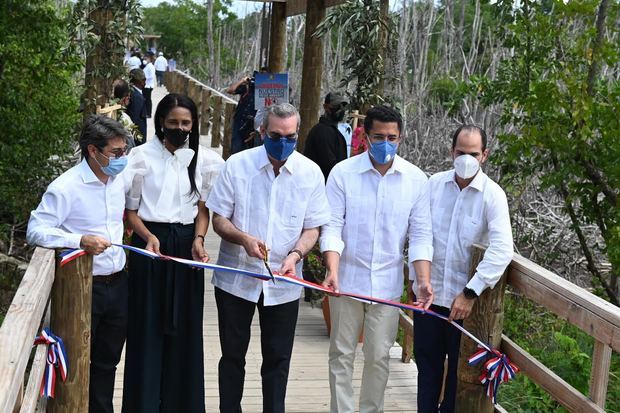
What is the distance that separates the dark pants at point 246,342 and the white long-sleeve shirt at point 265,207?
0.24 feet

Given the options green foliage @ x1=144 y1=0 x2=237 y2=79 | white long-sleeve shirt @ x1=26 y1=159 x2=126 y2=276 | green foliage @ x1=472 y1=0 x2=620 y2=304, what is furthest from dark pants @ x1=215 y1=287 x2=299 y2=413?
green foliage @ x1=144 y1=0 x2=237 y2=79

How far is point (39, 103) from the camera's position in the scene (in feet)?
30.0

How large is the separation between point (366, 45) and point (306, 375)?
2.80 meters

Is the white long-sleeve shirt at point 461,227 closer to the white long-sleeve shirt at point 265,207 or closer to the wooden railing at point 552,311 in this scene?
the wooden railing at point 552,311

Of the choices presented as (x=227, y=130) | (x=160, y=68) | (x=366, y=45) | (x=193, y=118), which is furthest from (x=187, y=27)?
(x=193, y=118)

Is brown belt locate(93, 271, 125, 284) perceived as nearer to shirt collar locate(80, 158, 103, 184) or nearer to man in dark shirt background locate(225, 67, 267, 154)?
shirt collar locate(80, 158, 103, 184)

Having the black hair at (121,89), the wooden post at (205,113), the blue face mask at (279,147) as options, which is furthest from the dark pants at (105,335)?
the wooden post at (205,113)

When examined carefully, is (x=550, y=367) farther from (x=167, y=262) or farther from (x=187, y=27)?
(x=187, y=27)

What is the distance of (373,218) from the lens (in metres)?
4.09

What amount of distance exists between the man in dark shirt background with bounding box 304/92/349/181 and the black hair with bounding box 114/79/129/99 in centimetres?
173

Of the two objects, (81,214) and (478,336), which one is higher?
(81,214)

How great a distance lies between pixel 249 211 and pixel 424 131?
37.5 feet

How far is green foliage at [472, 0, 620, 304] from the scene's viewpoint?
6676 mm

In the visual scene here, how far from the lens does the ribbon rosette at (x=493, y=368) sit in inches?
148
